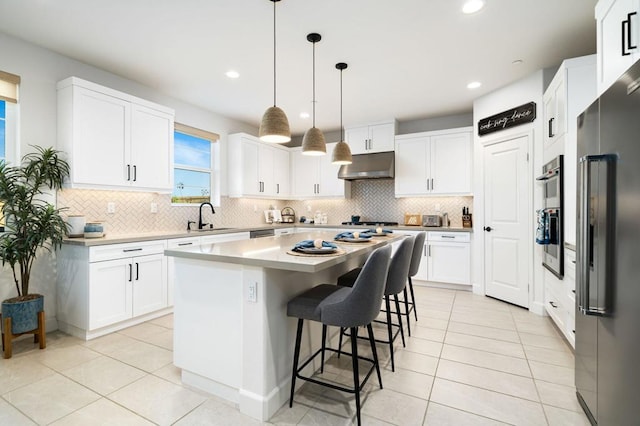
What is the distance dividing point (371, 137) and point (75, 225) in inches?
173

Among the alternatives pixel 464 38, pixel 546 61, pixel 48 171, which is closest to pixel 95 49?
pixel 48 171

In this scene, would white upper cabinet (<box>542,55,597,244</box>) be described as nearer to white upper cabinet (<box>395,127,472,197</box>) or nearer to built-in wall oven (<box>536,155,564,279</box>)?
built-in wall oven (<box>536,155,564,279</box>)

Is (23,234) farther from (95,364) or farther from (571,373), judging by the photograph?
(571,373)

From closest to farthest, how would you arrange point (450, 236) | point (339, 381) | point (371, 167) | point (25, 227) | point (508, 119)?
point (339, 381), point (25, 227), point (508, 119), point (450, 236), point (371, 167)

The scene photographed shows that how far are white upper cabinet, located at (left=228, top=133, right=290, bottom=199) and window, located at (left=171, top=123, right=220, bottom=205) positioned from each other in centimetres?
27

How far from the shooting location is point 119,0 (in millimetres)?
2336

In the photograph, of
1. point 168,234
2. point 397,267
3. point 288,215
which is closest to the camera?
point 397,267

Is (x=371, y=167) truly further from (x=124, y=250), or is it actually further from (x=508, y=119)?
(x=124, y=250)

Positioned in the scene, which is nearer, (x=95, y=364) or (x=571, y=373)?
(x=571, y=373)

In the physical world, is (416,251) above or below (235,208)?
below

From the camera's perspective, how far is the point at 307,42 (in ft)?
9.65

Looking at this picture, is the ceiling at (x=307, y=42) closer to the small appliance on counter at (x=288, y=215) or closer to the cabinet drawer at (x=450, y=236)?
the cabinet drawer at (x=450, y=236)

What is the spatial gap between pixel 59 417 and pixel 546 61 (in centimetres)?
516

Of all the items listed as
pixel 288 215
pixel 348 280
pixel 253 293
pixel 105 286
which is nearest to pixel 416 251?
pixel 348 280
